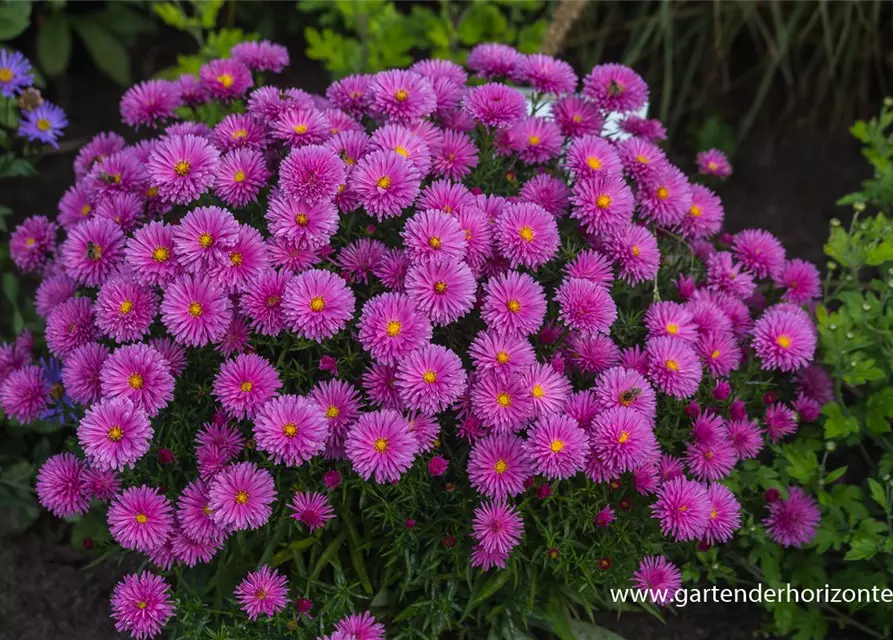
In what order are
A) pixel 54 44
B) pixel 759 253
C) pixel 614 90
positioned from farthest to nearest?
pixel 54 44, pixel 759 253, pixel 614 90

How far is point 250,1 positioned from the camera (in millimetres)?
3805

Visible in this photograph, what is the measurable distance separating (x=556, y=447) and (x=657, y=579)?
36cm

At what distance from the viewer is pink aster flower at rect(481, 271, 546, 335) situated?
1.74 meters

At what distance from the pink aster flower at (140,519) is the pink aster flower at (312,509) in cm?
23

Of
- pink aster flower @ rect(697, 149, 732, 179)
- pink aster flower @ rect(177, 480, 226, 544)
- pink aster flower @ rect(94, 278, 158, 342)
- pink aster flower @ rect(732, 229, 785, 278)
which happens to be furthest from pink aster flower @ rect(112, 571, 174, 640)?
pink aster flower @ rect(697, 149, 732, 179)

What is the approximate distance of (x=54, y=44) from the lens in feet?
11.4

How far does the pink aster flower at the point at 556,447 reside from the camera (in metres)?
1.68

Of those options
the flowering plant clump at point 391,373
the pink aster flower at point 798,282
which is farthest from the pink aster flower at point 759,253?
the flowering plant clump at point 391,373

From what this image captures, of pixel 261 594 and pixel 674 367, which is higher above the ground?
pixel 674 367

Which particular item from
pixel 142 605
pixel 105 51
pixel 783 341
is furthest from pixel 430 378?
pixel 105 51

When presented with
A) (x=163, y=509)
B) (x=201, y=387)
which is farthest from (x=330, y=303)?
(x=163, y=509)

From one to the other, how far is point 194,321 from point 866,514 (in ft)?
4.76

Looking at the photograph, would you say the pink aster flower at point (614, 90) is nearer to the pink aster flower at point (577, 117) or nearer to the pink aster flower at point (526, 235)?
the pink aster flower at point (577, 117)

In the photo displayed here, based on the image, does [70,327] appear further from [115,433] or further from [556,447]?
[556,447]
